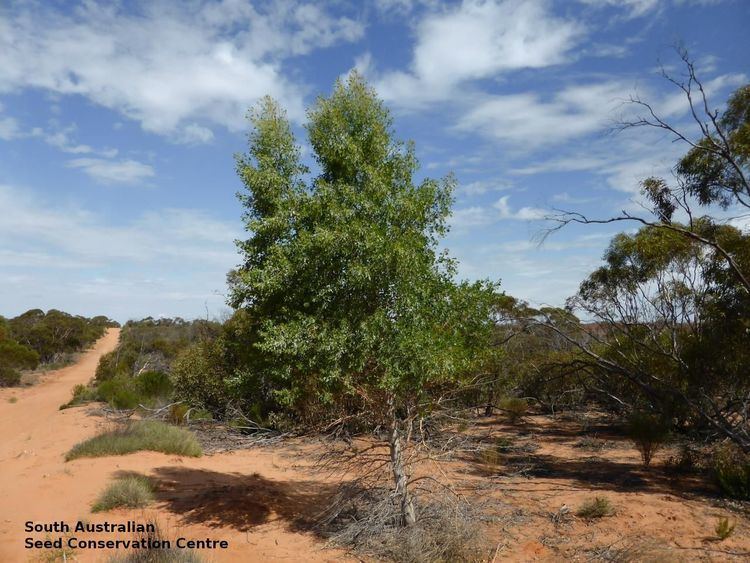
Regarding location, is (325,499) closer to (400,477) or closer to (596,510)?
(400,477)

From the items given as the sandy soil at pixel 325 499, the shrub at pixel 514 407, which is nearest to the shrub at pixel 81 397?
the sandy soil at pixel 325 499

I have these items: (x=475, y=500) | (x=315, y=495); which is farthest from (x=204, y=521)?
(x=475, y=500)

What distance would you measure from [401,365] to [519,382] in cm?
1581

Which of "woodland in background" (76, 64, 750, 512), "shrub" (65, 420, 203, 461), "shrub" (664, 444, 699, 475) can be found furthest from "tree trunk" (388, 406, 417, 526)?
"shrub" (65, 420, 203, 461)

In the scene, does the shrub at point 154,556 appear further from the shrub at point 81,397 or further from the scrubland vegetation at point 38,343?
the scrubland vegetation at point 38,343

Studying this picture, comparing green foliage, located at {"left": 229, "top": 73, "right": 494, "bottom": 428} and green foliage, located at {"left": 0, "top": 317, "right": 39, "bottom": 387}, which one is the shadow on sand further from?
green foliage, located at {"left": 0, "top": 317, "right": 39, "bottom": 387}

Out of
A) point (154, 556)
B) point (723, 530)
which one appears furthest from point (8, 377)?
point (723, 530)

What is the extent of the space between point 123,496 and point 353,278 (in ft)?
21.5

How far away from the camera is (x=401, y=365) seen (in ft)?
23.1

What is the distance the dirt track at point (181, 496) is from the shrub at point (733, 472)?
738 cm

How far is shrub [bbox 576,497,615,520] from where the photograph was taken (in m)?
9.07

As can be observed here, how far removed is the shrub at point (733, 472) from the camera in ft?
32.3

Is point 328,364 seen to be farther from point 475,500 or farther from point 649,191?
point 649,191

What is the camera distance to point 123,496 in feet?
32.5
